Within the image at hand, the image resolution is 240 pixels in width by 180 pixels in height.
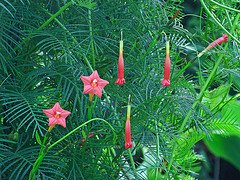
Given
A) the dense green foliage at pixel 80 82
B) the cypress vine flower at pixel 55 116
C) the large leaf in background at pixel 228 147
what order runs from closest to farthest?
1. the cypress vine flower at pixel 55 116
2. the dense green foliage at pixel 80 82
3. the large leaf in background at pixel 228 147

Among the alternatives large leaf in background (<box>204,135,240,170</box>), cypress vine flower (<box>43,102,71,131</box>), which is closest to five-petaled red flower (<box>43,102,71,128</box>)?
cypress vine flower (<box>43,102,71,131</box>)

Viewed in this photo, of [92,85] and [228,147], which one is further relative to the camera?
[228,147]

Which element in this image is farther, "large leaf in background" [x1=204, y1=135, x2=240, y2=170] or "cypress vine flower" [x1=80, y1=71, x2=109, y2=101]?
"large leaf in background" [x1=204, y1=135, x2=240, y2=170]

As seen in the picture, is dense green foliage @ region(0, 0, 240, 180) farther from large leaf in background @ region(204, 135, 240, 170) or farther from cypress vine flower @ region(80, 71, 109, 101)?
large leaf in background @ region(204, 135, 240, 170)

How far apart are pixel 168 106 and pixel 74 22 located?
0.27m

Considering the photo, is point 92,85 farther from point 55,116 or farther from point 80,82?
point 80,82

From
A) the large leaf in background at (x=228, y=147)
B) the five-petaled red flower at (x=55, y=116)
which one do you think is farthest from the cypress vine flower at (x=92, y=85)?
the large leaf in background at (x=228, y=147)

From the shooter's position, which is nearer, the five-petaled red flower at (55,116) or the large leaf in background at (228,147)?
the five-petaled red flower at (55,116)

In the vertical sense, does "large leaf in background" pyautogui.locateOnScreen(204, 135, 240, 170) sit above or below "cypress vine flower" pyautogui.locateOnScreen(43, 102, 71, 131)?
below

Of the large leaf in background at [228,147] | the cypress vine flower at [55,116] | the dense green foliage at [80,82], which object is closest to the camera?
the cypress vine flower at [55,116]

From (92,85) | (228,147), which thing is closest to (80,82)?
(92,85)

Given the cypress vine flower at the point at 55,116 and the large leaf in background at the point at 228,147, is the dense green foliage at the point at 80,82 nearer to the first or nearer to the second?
the cypress vine flower at the point at 55,116

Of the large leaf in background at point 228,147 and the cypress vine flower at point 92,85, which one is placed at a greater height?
the cypress vine flower at point 92,85

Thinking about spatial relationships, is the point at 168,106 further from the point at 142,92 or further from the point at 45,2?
the point at 45,2
